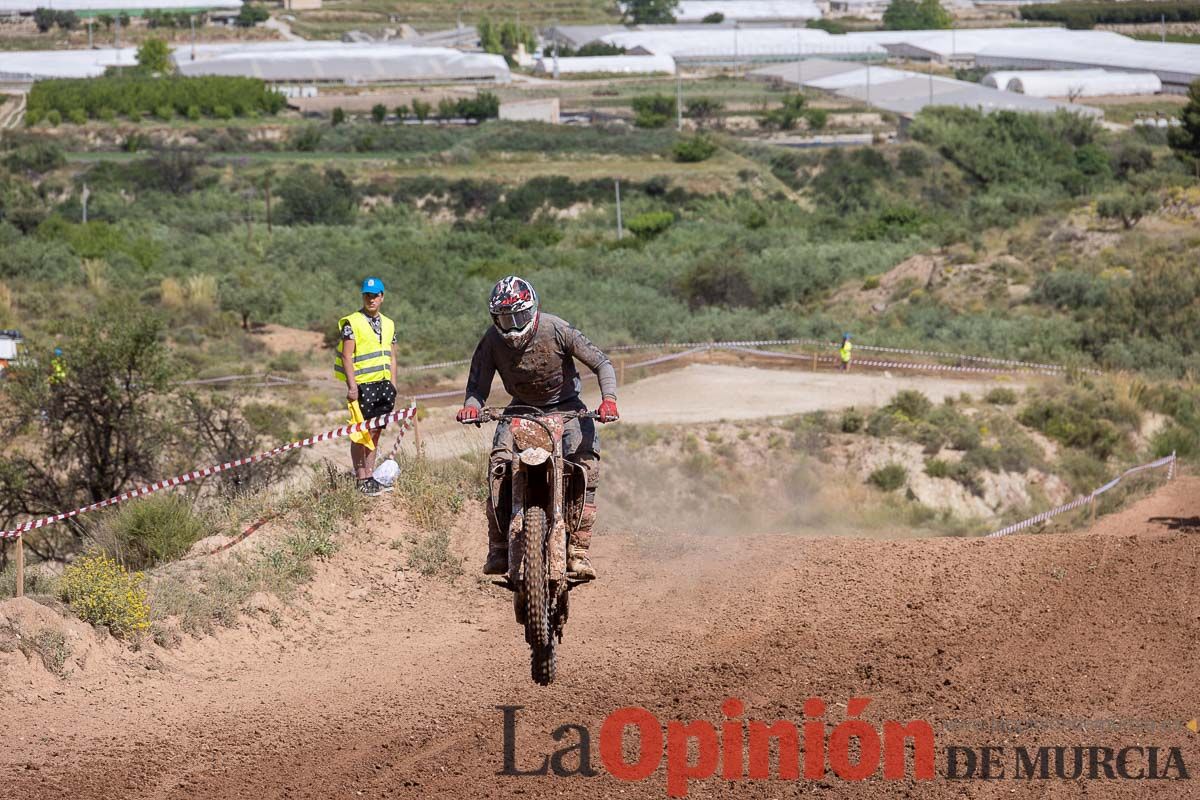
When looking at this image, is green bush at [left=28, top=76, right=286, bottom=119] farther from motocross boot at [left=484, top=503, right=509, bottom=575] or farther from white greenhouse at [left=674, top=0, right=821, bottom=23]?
motocross boot at [left=484, top=503, right=509, bottom=575]

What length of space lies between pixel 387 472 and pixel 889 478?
10.3 m

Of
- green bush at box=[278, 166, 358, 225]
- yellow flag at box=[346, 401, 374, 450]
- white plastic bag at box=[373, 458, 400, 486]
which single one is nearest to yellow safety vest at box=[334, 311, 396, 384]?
yellow flag at box=[346, 401, 374, 450]

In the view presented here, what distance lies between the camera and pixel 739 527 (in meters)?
17.3

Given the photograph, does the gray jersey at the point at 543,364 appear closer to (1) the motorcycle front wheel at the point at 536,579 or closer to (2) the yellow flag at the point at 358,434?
(1) the motorcycle front wheel at the point at 536,579

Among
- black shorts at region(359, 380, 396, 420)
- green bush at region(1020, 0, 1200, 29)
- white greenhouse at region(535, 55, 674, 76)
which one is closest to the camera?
black shorts at region(359, 380, 396, 420)

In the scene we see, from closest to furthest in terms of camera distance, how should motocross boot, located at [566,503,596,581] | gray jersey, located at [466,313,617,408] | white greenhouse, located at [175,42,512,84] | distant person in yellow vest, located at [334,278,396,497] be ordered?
motocross boot, located at [566,503,596,581]
gray jersey, located at [466,313,617,408]
distant person in yellow vest, located at [334,278,396,497]
white greenhouse, located at [175,42,512,84]

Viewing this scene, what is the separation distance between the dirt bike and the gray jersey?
20cm

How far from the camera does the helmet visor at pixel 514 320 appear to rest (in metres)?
9.38

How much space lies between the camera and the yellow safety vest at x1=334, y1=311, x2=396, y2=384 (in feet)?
43.5

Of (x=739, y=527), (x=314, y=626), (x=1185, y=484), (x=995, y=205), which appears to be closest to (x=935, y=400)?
(x=1185, y=484)

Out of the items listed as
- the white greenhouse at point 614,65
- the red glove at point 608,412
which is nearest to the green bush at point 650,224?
the red glove at point 608,412

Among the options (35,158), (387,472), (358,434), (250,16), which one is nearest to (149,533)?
(358,434)

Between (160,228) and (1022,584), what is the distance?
1901 inches

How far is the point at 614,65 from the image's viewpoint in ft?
398
